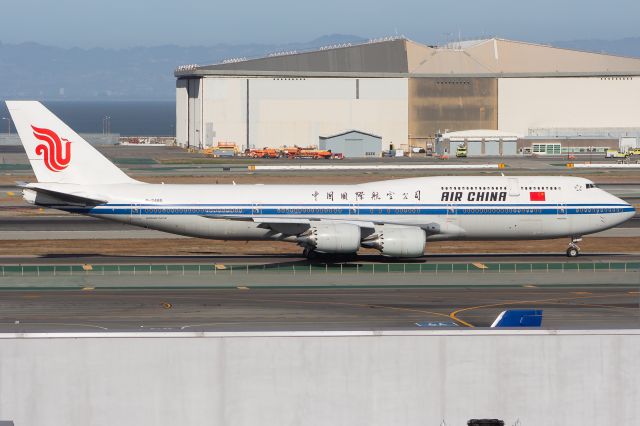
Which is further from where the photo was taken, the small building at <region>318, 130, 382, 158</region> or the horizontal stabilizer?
the small building at <region>318, 130, 382, 158</region>

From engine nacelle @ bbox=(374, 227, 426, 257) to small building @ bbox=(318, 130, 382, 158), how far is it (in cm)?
11928

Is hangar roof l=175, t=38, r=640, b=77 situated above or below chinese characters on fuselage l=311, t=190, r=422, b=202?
above

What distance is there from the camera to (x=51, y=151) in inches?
2473

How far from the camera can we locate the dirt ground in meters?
67.8

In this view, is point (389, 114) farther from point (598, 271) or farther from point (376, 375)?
point (376, 375)

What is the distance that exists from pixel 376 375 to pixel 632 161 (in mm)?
147468

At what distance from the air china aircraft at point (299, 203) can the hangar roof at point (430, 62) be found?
12101 centimetres

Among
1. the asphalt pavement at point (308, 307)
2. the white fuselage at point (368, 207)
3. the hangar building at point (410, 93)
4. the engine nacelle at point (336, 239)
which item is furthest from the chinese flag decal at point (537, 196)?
the hangar building at point (410, 93)

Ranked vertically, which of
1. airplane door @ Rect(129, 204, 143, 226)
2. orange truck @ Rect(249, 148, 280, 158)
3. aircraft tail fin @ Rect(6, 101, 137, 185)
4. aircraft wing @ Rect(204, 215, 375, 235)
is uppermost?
orange truck @ Rect(249, 148, 280, 158)

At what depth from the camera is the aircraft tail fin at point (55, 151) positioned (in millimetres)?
62812

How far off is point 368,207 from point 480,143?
12132 centimetres

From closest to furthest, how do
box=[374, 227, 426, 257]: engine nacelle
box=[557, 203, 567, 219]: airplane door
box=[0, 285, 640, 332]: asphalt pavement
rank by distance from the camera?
1. box=[0, 285, 640, 332]: asphalt pavement
2. box=[374, 227, 426, 257]: engine nacelle
3. box=[557, 203, 567, 219]: airplane door

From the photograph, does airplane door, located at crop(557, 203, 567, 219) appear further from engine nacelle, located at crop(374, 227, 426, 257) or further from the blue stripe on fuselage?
engine nacelle, located at crop(374, 227, 426, 257)

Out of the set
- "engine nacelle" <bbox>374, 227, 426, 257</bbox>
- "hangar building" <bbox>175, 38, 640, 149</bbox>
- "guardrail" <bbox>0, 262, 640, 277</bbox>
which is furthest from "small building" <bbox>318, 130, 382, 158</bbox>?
"engine nacelle" <bbox>374, 227, 426, 257</bbox>
